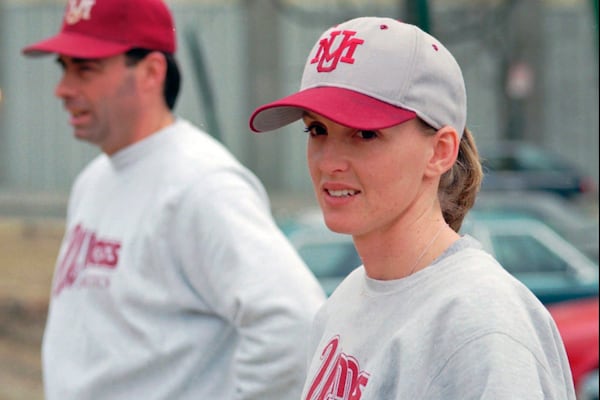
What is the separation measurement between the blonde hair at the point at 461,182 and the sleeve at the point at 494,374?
0.42 m

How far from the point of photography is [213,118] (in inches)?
325

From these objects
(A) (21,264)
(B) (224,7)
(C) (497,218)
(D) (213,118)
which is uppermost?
(D) (213,118)

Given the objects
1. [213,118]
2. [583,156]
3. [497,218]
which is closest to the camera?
[213,118]

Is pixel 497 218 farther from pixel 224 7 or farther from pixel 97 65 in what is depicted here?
pixel 224 7

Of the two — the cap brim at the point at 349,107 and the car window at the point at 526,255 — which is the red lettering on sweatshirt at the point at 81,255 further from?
the car window at the point at 526,255

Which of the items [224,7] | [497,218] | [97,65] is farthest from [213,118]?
[224,7]

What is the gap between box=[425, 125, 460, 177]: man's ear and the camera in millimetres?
2008

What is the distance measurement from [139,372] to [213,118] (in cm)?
527

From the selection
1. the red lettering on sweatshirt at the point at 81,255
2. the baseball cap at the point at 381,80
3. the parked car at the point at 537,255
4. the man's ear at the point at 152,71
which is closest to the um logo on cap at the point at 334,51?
the baseball cap at the point at 381,80

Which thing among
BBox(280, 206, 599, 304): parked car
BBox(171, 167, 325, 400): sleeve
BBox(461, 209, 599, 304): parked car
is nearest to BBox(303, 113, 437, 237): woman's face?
BBox(171, 167, 325, 400): sleeve

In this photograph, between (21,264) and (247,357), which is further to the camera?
(21,264)

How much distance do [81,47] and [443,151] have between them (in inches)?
65.1

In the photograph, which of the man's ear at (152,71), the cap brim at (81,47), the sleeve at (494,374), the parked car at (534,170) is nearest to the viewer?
the sleeve at (494,374)

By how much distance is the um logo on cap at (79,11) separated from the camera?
3.49 m
